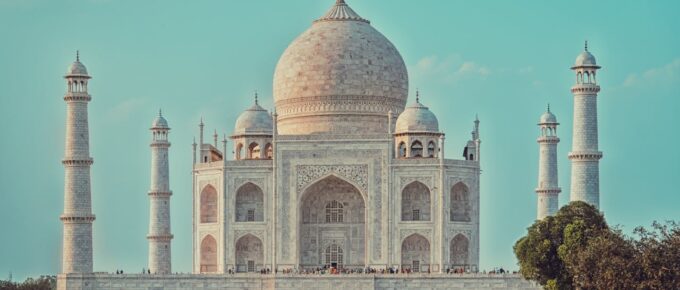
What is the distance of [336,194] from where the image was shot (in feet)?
185

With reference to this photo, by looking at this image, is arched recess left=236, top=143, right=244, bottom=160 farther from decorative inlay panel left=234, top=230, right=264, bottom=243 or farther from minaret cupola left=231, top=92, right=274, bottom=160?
decorative inlay panel left=234, top=230, right=264, bottom=243

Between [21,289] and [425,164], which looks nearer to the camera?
[425,164]

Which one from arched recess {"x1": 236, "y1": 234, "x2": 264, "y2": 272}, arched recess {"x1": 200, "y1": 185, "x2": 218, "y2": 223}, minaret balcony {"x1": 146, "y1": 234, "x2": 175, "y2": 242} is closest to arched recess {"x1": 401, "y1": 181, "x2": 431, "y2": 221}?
arched recess {"x1": 236, "y1": 234, "x2": 264, "y2": 272}

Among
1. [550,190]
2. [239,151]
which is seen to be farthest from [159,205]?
[550,190]

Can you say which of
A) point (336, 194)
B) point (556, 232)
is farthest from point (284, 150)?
point (556, 232)

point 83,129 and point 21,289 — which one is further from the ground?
point 83,129

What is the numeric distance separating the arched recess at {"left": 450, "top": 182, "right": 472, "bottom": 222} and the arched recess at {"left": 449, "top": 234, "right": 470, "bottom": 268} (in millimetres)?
591

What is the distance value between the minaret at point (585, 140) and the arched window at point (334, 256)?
23.2 ft

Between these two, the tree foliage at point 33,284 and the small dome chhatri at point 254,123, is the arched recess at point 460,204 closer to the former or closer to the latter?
the small dome chhatri at point 254,123

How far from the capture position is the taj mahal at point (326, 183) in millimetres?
52969

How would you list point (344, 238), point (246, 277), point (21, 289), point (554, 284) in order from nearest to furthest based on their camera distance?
point (554, 284), point (246, 277), point (344, 238), point (21, 289)

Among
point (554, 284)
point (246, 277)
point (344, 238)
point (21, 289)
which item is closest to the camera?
point (554, 284)

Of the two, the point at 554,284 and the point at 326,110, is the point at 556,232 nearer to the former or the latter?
the point at 554,284

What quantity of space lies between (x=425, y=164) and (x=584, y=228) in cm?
762
